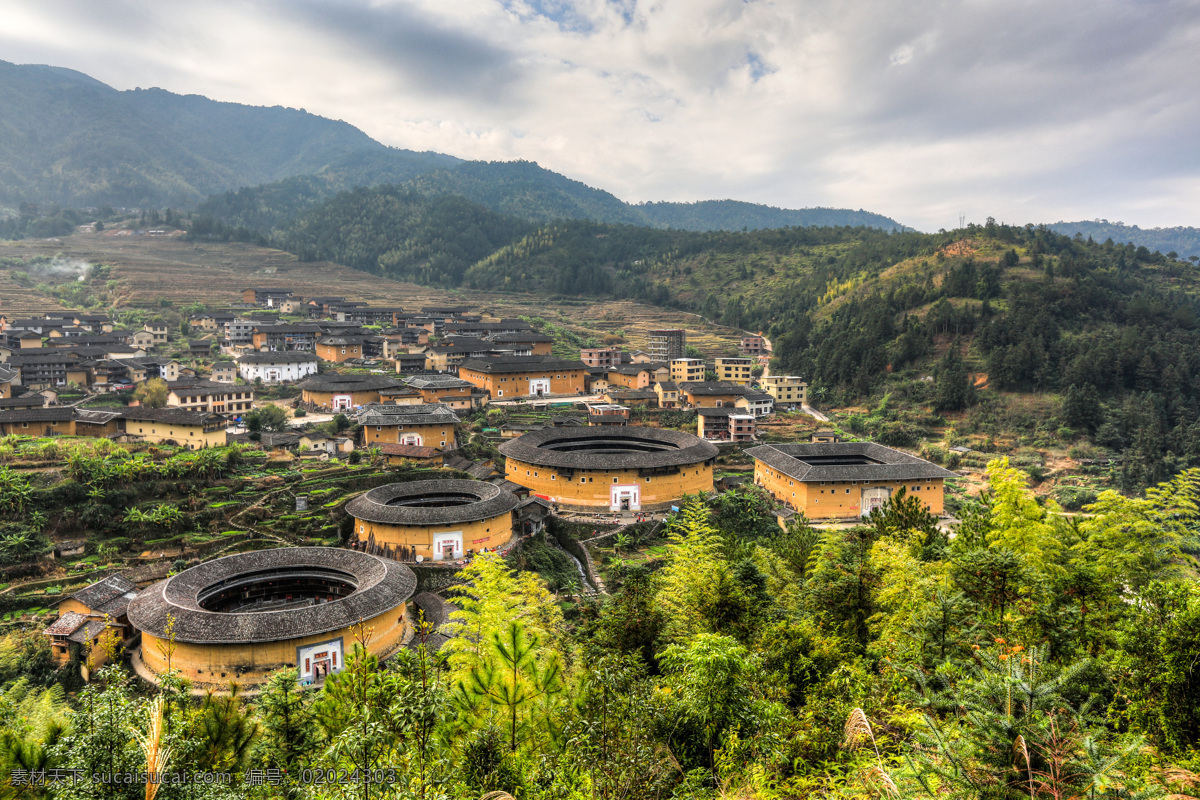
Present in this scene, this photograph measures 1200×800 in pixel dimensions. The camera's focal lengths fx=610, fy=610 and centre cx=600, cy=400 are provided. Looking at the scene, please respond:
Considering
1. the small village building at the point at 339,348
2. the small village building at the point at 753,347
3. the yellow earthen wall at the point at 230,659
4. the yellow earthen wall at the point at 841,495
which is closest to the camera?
the yellow earthen wall at the point at 230,659

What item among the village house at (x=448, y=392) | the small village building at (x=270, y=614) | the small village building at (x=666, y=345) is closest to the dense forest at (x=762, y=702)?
the small village building at (x=270, y=614)

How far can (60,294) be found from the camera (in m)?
73.2

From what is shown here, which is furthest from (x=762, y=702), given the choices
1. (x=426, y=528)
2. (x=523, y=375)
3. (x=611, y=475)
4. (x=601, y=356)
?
(x=601, y=356)

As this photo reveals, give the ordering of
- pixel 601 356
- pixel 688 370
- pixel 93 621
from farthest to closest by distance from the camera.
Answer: pixel 601 356
pixel 688 370
pixel 93 621

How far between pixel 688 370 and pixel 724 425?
15323 mm

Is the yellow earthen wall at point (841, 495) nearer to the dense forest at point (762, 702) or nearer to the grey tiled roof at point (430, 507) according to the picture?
the grey tiled roof at point (430, 507)

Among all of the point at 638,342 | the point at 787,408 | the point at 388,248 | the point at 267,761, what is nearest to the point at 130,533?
the point at 267,761

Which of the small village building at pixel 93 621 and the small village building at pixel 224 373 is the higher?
the small village building at pixel 224 373

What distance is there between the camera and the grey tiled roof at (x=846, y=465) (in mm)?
34719

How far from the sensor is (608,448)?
40.5 meters

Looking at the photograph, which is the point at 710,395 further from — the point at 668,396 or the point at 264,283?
the point at 264,283

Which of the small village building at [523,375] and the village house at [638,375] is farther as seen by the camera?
the village house at [638,375]

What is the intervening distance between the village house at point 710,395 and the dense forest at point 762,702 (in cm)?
4059

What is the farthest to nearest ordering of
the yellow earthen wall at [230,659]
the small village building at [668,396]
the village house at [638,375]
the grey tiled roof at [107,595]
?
the village house at [638,375] → the small village building at [668,396] → the grey tiled roof at [107,595] → the yellow earthen wall at [230,659]
